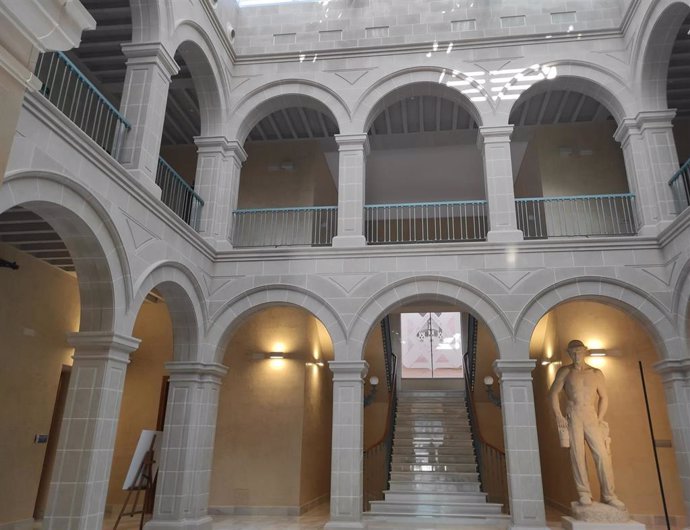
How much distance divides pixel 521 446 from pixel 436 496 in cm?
285

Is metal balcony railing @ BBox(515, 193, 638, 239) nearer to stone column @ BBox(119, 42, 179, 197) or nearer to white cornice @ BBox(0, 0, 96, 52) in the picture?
stone column @ BBox(119, 42, 179, 197)

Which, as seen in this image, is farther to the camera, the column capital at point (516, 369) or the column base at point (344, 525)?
the column capital at point (516, 369)

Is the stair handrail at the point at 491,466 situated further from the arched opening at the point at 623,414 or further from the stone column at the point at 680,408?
the stone column at the point at 680,408

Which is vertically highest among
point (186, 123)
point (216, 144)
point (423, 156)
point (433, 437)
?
point (423, 156)

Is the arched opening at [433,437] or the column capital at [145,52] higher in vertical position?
the column capital at [145,52]

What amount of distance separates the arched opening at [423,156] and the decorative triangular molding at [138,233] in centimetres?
401

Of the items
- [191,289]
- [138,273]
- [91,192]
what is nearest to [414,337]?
[191,289]

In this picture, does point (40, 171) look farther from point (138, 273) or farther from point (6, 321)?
point (6, 321)

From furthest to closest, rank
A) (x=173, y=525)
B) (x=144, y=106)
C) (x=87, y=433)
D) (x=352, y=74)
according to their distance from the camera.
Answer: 1. (x=352, y=74)
2. (x=173, y=525)
3. (x=144, y=106)
4. (x=87, y=433)

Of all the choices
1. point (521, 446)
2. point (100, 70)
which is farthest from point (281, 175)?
point (521, 446)

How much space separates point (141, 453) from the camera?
7.08 meters

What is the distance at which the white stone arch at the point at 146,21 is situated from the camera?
7.91m

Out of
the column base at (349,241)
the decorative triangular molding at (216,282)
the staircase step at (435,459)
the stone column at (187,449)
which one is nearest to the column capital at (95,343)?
the stone column at (187,449)

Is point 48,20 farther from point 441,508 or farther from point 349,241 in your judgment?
point 441,508
